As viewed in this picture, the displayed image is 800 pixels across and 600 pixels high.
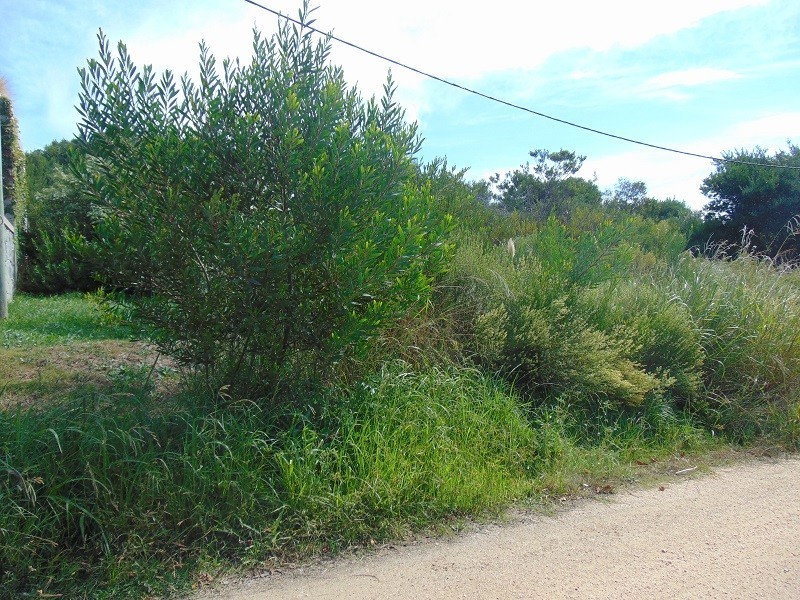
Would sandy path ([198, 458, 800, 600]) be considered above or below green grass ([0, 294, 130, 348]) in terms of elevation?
below

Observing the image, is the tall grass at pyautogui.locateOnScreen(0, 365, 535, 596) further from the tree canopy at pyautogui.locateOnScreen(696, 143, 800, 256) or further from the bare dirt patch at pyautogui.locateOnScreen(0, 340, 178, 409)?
the tree canopy at pyautogui.locateOnScreen(696, 143, 800, 256)

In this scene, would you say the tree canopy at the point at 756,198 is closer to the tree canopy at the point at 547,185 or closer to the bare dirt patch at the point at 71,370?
the tree canopy at the point at 547,185

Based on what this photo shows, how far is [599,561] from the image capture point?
4.12m

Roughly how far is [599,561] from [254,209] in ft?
11.1

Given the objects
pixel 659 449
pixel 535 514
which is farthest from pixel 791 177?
pixel 535 514

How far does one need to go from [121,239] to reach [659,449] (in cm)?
518

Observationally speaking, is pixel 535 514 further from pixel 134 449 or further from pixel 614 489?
pixel 134 449

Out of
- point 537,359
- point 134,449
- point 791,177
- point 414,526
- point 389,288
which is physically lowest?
point 414,526

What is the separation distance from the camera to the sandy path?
376 cm

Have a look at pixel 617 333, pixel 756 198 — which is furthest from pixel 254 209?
pixel 756 198

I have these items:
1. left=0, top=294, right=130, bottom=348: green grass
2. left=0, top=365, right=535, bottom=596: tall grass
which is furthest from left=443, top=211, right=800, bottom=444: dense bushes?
left=0, top=294, right=130, bottom=348: green grass

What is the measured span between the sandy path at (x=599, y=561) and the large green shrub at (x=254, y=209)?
168 centimetres

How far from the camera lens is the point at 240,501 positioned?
14.0ft

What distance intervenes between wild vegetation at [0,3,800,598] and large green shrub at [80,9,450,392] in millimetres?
17
